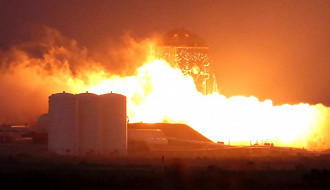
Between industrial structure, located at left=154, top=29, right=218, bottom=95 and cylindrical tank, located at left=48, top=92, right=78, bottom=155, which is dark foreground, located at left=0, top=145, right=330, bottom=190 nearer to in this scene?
cylindrical tank, located at left=48, top=92, right=78, bottom=155

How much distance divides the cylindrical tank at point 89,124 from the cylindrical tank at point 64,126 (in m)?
0.69

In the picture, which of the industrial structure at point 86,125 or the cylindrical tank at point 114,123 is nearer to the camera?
the industrial structure at point 86,125

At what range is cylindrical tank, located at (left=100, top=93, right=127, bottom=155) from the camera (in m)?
85.2

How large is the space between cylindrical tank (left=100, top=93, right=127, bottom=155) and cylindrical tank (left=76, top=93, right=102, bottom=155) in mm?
603

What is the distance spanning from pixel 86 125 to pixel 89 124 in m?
0.29

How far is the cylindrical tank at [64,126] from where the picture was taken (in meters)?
83.9

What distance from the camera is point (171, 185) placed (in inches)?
2245

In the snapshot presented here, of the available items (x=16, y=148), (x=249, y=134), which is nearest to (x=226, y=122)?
(x=249, y=134)

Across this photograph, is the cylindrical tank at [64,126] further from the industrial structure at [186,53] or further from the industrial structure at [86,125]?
the industrial structure at [186,53]

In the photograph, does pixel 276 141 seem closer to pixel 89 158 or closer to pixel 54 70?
pixel 54 70

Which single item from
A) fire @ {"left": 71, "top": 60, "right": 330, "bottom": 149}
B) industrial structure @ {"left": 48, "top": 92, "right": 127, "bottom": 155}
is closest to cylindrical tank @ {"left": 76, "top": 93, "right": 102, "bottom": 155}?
industrial structure @ {"left": 48, "top": 92, "right": 127, "bottom": 155}

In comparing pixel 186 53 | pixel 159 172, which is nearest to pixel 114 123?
pixel 159 172

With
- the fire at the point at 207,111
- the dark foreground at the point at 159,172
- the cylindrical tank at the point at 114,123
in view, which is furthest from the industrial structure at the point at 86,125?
the fire at the point at 207,111

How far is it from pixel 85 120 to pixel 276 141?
100.0 ft
